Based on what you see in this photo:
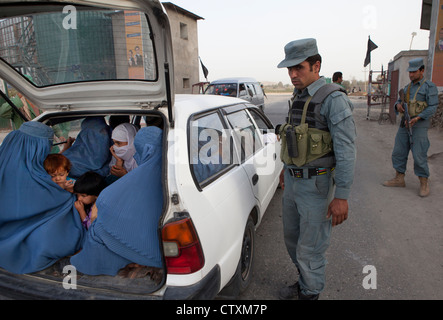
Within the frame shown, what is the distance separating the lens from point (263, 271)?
2.86 meters

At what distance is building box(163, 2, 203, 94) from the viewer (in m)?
23.6

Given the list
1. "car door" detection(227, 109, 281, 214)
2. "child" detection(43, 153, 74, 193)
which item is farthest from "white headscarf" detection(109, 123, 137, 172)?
"car door" detection(227, 109, 281, 214)

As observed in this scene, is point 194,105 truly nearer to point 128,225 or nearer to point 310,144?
point 310,144

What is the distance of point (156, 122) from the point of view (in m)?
3.01

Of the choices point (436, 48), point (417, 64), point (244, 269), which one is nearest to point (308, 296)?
point (244, 269)

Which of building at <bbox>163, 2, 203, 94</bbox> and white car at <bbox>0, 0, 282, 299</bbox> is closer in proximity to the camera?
white car at <bbox>0, 0, 282, 299</bbox>

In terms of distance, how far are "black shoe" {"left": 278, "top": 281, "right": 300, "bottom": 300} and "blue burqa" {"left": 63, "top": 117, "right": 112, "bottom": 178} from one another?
1.91m

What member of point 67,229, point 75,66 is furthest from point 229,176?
point 75,66

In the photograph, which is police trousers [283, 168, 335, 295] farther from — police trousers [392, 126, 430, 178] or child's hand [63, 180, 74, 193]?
police trousers [392, 126, 430, 178]

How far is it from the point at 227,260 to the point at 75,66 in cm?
200

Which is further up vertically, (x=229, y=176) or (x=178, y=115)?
(x=178, y=115)

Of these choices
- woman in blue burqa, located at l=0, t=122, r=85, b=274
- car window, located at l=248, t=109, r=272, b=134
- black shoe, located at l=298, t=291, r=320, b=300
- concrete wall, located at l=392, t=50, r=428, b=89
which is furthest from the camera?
concrete wall, located at l=392, t=50, r=428, b=89

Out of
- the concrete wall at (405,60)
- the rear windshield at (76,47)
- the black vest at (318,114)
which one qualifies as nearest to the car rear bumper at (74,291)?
the black vest at (318,114)
